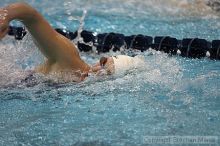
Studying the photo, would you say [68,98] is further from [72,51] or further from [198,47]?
[198,47]

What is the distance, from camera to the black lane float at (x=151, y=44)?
394 centimetres

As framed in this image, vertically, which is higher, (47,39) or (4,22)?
(4,22)

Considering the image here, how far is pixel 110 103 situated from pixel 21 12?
0.80 m

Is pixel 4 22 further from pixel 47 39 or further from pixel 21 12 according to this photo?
pixel 47 39

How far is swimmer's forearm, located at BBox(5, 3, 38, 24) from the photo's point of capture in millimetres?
2534

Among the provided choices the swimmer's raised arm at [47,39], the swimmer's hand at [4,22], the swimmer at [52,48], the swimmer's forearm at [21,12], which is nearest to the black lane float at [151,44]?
the swimmer at [52,48]

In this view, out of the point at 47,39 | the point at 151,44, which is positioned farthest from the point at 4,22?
the point at 151,44

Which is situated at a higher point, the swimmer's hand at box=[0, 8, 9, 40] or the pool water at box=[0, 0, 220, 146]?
the swimmer's hand at box=[0, 8, 9, 40]

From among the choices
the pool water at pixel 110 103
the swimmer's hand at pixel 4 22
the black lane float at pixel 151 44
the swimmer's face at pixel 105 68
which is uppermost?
the swimmer's hand at pixel 4 22

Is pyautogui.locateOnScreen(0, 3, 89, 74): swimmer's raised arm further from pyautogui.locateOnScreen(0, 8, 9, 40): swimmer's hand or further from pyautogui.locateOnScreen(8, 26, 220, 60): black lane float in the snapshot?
pyautogui.locateOnScreen(8, 26, 220, 60): black lane float

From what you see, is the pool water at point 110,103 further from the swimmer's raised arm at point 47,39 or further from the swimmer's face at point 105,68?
the swimmer's raised arm at point 47,39

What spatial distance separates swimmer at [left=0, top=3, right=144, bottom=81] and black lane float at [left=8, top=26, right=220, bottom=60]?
→ 1.07 meters

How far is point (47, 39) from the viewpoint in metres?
2.80

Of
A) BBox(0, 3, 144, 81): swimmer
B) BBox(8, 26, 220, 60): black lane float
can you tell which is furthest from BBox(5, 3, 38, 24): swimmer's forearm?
BBox(8, 26, 220, 60): black lane float
